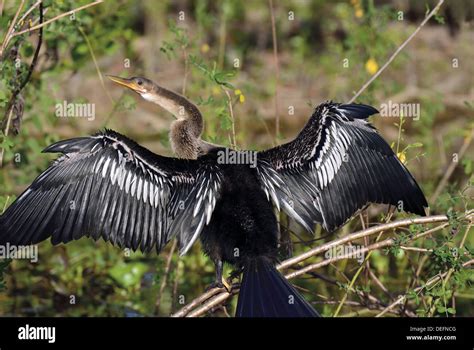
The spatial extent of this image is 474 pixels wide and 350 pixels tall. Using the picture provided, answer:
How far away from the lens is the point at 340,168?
509 centimetres

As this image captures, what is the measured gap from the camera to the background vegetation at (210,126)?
5332 mm

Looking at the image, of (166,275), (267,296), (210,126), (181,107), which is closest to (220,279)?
(267,296)

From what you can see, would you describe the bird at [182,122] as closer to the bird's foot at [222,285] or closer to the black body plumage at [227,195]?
the black body plumage at [227,195]

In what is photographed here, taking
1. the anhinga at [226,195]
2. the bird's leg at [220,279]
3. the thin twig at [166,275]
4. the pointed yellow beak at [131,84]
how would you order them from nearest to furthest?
the anhinga at [226,195] < the bird's leg at [220,279] < the pointed yellow beak at [131,84] < the thin twig at [166,275]

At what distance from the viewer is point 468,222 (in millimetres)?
4914

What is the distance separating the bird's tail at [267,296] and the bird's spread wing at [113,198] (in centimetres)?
33

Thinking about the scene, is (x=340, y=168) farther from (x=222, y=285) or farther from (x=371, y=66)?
(x=371, y=66)

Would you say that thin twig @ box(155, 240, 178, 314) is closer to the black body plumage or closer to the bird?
the bird

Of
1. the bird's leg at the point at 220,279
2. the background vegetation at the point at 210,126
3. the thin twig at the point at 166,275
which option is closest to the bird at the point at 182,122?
the background vegetation at the point at 210,126

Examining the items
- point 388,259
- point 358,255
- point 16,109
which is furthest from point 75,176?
point 388,259

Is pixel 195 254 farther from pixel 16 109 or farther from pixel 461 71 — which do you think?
pixel 461 71

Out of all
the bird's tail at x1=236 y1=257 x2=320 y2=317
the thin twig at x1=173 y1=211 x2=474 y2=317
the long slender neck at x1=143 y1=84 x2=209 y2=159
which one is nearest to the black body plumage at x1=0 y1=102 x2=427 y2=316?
the bird's tail at x1=236 y1=257 x2=320 y2=317

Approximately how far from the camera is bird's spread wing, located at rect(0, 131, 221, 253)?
15.2ft
